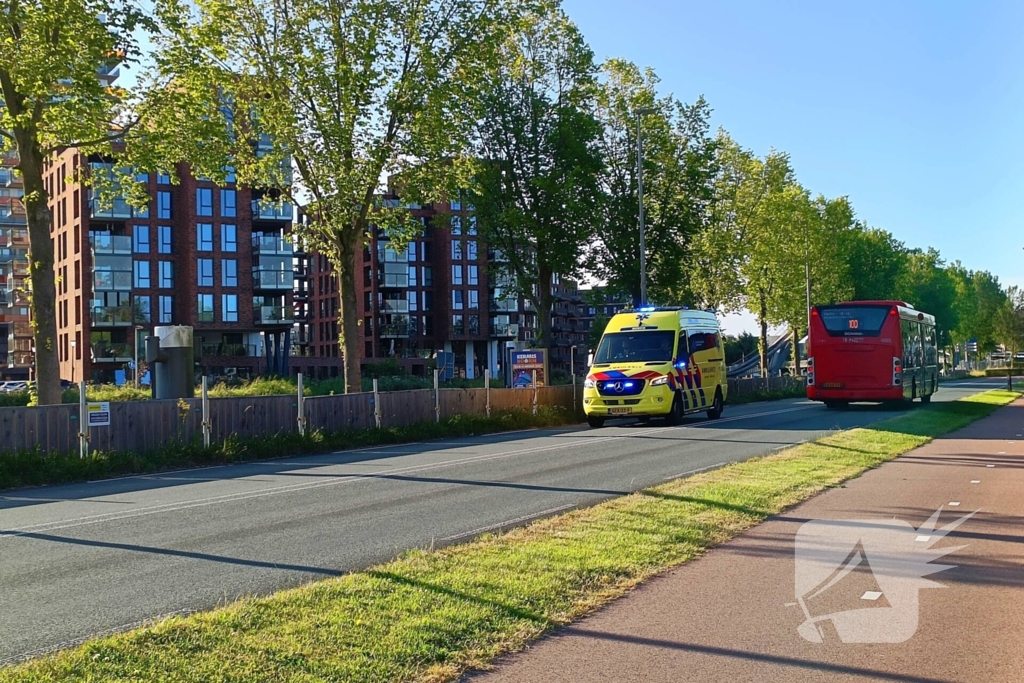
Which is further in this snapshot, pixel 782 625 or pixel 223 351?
pixel 223 351

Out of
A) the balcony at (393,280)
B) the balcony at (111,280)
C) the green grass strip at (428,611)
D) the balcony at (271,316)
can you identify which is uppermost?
the balcony at (393,280)

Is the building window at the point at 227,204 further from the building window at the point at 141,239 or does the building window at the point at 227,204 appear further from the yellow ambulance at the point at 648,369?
the yellow ambulance at the point at 648,369

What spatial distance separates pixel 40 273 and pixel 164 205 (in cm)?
4899

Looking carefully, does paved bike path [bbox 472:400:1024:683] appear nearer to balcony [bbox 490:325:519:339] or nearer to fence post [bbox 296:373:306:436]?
fence post [bbox 296:373:306:436]

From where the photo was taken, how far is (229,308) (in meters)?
69.0

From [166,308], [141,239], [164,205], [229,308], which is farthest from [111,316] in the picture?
[164,205]

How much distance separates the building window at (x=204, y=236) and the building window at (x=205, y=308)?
3.11 meters

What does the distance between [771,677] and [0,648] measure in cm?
422

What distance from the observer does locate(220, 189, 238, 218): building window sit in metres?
68.8

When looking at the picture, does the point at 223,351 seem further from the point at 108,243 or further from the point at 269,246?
the point at 108,243

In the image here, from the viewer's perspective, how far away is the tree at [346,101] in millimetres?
25953

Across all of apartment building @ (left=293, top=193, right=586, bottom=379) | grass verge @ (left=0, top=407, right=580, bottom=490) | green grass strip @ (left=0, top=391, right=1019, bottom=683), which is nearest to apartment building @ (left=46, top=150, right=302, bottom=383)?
apartment building @ (left=293, top=193, right=586, bottom=379)

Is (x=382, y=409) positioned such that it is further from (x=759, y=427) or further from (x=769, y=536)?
(x=769, y=536)

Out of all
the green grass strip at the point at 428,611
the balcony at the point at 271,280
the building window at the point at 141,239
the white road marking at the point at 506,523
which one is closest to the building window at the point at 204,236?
the building window at the point at 141,239
